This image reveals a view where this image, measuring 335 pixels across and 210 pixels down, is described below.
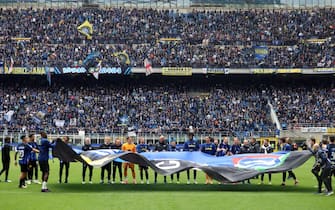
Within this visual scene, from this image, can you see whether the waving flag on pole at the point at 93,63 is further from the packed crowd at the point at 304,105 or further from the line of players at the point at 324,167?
the line of players at the point at 324,167

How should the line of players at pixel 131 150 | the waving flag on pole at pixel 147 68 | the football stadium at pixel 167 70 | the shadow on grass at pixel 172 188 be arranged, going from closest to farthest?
1. the line of players at pixel 131 150
2. the shadow on grass at pixel 172 188
3. the football stadium at pixel 167 70
4. the waving flag on pole at pixel 147 68

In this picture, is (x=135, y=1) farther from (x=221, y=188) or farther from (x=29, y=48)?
(x=221, y=188)

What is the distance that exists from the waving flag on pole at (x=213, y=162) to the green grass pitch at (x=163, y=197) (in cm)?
67

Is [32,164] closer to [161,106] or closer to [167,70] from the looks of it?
[161,106]

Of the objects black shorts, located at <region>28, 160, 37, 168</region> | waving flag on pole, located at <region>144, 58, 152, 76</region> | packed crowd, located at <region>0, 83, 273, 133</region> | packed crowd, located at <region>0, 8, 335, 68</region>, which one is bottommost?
black shorts, located at <region>28, 160, 37, 168</region>

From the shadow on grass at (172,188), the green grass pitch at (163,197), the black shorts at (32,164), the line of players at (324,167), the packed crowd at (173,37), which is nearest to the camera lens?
the green grass pitch at (163,197)

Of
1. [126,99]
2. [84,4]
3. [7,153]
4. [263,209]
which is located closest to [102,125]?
[126,99]

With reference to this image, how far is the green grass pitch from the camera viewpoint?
16.7 meters

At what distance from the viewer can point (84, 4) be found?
67.9 meters

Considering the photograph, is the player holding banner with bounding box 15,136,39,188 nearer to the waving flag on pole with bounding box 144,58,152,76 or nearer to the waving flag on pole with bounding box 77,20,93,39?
A: the waving flag on pole with bounding box 144,58,152,76

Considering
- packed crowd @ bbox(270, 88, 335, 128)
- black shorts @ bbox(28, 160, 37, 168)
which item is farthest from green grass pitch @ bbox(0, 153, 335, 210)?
packed crowd @ bbox(270, 88, 335, 128)

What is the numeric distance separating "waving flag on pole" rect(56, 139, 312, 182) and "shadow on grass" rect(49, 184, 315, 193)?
2.47ft

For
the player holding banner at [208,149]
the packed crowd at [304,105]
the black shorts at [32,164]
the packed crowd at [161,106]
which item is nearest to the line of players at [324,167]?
the player holding banner at [208,149]

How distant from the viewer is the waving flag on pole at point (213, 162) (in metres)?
20.8
